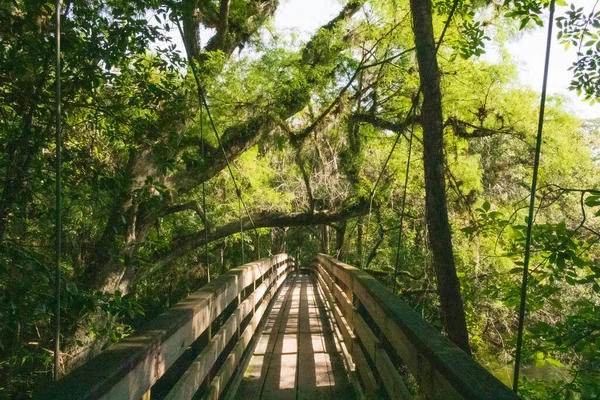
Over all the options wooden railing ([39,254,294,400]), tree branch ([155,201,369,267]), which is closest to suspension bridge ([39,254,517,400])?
wooden railing ([39,254,294,400])

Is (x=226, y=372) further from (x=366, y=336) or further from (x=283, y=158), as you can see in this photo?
(x=283, y=158)

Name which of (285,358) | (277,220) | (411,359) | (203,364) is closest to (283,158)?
(277,220)

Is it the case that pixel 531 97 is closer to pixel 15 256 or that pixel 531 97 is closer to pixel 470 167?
pixel 470 167

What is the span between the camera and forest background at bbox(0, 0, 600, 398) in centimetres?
346

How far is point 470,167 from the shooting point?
10.8 m

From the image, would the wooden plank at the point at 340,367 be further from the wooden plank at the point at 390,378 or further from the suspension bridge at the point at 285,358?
the wooden plank at the point at 390,378

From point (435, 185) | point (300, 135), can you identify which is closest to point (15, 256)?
point (435, 185)

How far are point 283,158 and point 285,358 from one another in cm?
1011

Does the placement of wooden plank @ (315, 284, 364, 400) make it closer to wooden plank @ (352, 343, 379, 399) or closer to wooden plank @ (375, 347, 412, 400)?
wooden plank @ (352, 343, 379, 399)

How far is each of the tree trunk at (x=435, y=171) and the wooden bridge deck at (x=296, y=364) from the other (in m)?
1.12

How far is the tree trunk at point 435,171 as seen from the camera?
13.1ft

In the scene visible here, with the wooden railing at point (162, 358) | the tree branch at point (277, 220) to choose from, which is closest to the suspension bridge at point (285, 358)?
the wooden railing at point (162, 358)

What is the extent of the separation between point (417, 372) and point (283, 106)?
793 centimetres

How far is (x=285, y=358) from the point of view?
4426 mm
